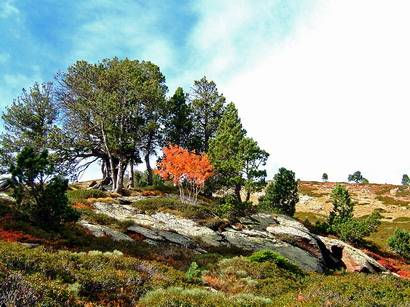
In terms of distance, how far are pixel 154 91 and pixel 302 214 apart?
49106mm

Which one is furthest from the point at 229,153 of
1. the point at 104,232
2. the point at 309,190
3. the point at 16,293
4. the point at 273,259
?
the point at 309,190

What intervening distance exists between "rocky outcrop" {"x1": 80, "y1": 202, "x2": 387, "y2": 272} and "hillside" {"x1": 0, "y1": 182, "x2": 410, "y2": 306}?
91 mm

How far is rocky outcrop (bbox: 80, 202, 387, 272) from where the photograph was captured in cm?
2884

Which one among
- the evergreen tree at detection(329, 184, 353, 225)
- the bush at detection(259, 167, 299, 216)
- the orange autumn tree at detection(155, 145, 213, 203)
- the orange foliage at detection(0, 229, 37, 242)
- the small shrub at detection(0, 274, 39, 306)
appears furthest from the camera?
the bush at detection(259, 167, 299, 216)

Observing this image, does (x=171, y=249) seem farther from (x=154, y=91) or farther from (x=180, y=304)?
(x=154, y=91)

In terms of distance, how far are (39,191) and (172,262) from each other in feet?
27.9

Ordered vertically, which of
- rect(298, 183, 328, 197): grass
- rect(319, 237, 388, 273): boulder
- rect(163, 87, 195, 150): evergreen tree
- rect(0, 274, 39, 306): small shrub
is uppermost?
rect(163, 87, 195, 150): evergreen tree

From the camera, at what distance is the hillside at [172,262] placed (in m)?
11.5

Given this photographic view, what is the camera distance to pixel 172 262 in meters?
21.9

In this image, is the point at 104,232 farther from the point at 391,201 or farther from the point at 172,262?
the point at 391,201

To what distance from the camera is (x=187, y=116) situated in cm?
6041

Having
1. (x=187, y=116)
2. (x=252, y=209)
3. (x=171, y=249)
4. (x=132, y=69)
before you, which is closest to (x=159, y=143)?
(x=187, y=116)

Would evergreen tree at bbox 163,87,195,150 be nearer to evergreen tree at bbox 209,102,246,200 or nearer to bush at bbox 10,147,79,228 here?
evergreen tree at bbox 209,102,246,200

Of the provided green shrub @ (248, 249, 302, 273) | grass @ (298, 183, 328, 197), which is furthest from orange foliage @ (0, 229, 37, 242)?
grass @ (298, 183, 328, 197)
